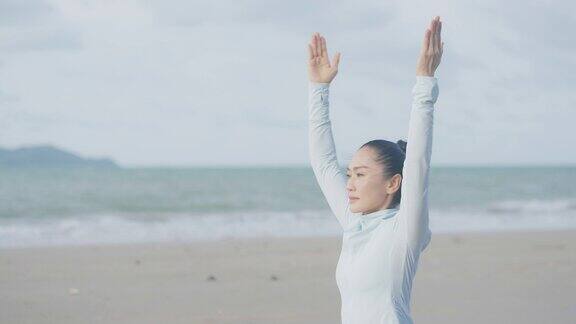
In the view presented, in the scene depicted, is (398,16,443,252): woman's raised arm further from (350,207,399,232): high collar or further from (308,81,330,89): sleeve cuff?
(308,81,330,89): sleeve cuff

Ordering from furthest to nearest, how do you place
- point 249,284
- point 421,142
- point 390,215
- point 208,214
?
1. point 208,214
2. point 249,284
3. point 390,215
4. point 421,142

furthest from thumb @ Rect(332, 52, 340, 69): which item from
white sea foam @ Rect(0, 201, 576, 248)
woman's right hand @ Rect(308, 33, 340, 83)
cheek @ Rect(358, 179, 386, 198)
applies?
white sea foam @ Rect(0, 201, 576, 248)

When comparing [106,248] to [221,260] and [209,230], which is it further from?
[209,230]

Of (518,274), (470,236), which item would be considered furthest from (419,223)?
(470,236)

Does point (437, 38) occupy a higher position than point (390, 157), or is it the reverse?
point (437, 38)

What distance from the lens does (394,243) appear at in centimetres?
255

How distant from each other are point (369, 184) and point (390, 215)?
131 mm

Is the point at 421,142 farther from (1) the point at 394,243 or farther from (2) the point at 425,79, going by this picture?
(1) the point at 394,243

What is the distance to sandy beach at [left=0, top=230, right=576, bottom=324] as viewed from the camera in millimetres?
6573

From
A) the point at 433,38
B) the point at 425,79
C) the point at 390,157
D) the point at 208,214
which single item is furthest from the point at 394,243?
the point at 208,214

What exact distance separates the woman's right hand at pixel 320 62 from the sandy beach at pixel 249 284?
3549 mm

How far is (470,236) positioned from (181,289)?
757cm

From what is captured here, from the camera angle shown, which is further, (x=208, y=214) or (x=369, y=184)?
(x=208, y=214)

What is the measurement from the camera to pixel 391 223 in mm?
2611
